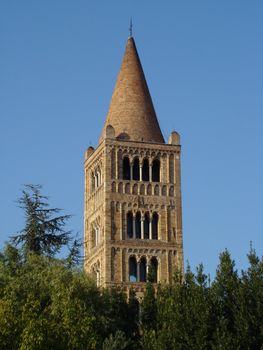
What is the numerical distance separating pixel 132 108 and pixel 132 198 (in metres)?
5.76

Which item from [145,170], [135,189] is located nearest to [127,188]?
[135,189]

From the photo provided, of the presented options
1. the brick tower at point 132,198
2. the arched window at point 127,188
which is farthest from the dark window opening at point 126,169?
the arched window at point 127,188

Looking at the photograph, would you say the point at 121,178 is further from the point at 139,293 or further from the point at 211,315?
A: the point at 211,315

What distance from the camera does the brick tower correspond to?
6169 cm

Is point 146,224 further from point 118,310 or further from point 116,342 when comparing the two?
point 116,342

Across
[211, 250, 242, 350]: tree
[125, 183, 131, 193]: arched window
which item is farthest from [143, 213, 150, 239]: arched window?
[211, 250, 242, 350]: tree

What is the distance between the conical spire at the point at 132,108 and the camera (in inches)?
2534

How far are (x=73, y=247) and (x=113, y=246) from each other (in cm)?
1362

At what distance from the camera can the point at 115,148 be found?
63.2 meters

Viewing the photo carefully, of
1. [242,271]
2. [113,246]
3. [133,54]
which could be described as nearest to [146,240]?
[113,246]

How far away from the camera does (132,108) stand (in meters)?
64.9

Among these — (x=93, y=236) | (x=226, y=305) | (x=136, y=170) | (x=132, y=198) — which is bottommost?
(x=226, y=305)

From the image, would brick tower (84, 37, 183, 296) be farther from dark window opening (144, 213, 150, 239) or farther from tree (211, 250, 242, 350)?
tree (211, 250, 242, 350)

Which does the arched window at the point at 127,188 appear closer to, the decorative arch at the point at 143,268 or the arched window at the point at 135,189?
the arched window at the point at 135,189
